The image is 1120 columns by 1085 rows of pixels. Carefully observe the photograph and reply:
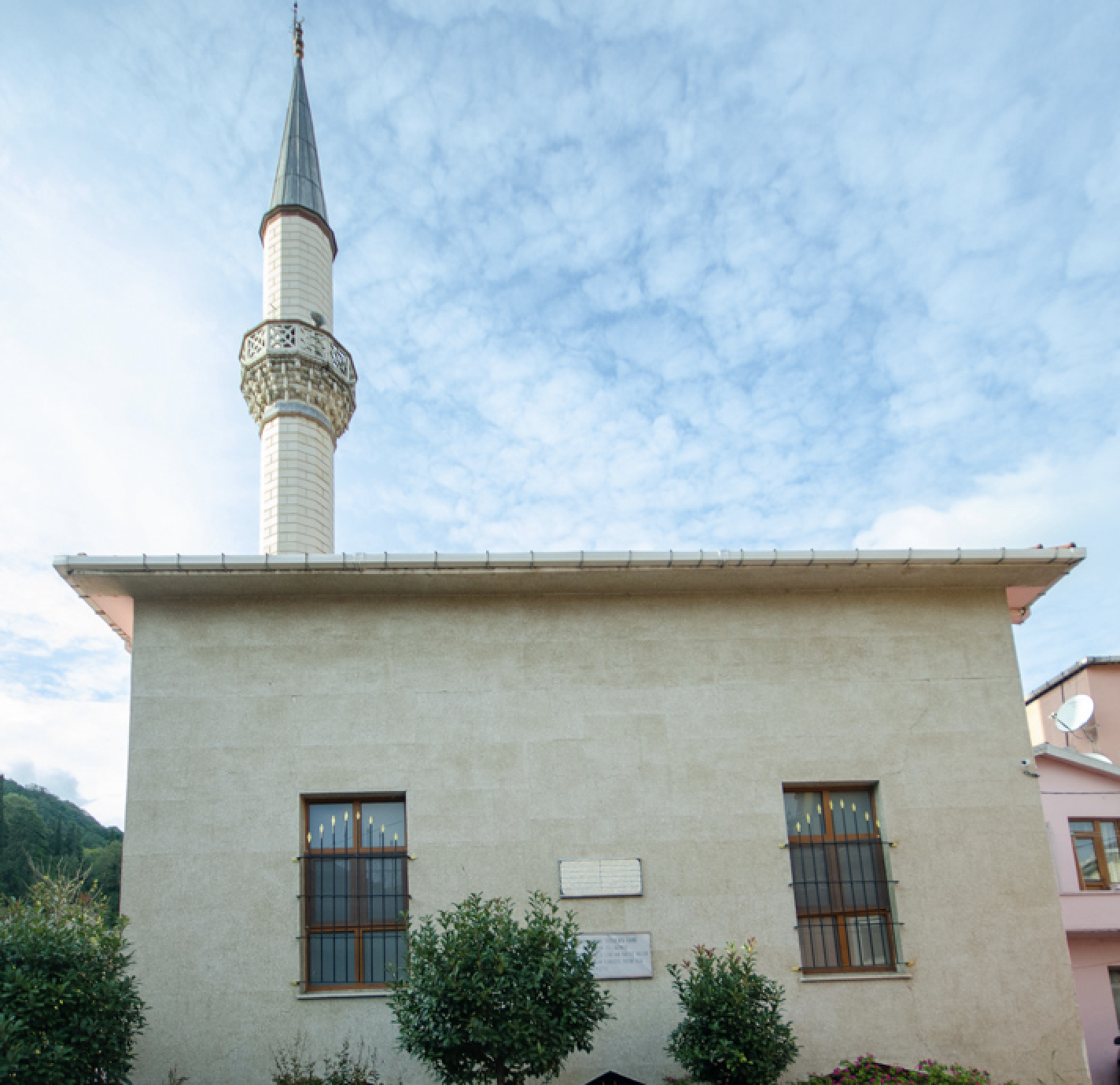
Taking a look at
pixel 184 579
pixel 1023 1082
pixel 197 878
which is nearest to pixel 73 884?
pixel 197 878

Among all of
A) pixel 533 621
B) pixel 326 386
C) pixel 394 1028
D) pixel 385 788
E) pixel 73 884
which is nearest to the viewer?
pixel 394 1028

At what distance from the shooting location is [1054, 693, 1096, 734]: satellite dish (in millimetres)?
19031

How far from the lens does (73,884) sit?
39.8ft

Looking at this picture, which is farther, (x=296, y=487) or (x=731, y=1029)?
(x=296, y=487)

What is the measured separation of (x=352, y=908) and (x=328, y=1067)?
1.30 m

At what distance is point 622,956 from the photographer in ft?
29.1

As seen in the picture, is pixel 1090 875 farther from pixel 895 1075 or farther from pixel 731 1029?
pixel 731 1029

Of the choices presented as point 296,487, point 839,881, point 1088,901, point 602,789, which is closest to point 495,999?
point 602,789

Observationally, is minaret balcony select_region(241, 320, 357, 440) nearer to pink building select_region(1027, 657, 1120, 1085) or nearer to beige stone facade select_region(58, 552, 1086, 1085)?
beige stone facade select_region(58, 552, 1086, 1085)

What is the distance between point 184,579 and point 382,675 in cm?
209

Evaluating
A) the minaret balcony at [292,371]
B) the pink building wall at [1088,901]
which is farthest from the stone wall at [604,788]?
the minaret balcony at [292,371]

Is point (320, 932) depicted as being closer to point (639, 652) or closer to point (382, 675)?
point (382, 675)

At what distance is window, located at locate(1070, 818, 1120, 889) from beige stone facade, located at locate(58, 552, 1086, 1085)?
26.0 feet

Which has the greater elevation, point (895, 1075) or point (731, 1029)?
point (731, 1029)
